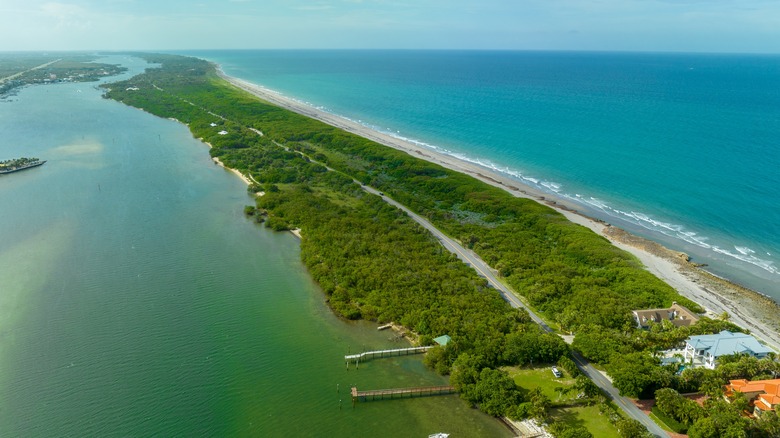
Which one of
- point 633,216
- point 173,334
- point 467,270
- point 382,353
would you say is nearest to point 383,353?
point 382,353

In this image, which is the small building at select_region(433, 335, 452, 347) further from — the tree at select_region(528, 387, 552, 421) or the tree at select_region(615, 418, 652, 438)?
the tree at select_region(615, 418, 652, 438)

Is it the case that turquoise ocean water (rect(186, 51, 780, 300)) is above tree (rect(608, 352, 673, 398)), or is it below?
above

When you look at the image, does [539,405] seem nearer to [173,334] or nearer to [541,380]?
[541,380]

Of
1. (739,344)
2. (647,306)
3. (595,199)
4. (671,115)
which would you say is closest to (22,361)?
(647,306)

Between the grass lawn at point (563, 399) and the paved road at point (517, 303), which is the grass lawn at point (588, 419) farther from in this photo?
the paved road at point (517, 303)

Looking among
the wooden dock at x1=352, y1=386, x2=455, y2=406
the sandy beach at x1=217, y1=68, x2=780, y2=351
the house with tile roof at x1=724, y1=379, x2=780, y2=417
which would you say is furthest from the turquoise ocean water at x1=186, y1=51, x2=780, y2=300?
the wooden dock at x1=352, y1=386, x2=455, y2=406

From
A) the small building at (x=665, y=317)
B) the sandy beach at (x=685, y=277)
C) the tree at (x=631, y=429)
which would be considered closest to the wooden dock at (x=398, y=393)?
the tree at (x=631, y=429)

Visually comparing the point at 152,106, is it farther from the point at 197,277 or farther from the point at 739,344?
the point at 739,344
